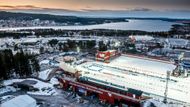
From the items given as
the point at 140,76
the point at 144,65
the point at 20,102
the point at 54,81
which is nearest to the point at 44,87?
the point at 54,81

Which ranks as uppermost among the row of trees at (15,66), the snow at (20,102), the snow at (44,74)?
the row of trees at (15,66)

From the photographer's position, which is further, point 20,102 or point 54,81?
point 54,81

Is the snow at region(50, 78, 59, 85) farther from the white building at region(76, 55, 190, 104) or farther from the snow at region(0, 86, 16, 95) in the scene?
the snow at region(0, 86, 16, 95)

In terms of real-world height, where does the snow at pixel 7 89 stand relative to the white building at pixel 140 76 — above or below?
below

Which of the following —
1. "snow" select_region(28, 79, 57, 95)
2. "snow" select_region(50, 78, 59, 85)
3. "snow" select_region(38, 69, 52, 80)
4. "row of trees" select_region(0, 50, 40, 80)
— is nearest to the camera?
"snow" select_region(28, 79, 57, 95)

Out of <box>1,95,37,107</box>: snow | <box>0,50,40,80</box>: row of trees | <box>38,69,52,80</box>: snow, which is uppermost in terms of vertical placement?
<box>0,50,40,80</box>: row of trees

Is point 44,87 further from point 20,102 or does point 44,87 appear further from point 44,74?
point 20,102

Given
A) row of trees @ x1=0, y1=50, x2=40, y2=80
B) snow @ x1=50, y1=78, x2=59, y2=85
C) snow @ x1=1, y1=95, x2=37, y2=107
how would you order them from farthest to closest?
snow @ x1=50, y1=78, x2=59, y2=85
row of trees @ x1=0, y1=50, x2=40, y2=80
snow @ x1=1, y1=95, x2=37, y2=107

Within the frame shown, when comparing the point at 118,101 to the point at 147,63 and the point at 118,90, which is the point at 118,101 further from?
the point at 147,63

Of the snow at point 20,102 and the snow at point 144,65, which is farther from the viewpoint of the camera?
the snow at point 144,65

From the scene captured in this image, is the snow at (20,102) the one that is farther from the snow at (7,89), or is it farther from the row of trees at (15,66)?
the row of trees at (15,66)

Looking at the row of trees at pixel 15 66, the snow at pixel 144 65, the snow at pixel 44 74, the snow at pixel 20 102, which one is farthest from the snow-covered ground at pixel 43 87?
the snow at pixel 144 65

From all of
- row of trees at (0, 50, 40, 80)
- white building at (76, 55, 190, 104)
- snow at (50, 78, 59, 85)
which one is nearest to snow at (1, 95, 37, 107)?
white building at (76, 55, 190, 104)
